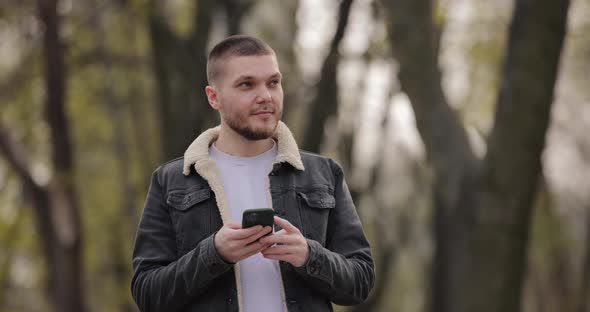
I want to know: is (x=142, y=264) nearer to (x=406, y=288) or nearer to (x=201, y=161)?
(x=201, y=161)

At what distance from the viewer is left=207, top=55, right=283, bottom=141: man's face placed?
3.33 metres

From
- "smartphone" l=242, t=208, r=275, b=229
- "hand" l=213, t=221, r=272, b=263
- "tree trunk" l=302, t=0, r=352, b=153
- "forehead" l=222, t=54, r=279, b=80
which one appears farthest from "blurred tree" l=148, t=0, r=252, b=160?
"smartphone" l=242, t=208, r=275, b=229

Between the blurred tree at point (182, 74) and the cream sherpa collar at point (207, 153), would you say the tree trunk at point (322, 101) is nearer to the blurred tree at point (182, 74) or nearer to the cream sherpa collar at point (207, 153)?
the blurred tree at point (182, 74)

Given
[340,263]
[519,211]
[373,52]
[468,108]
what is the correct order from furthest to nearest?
[468,108], [373,52], [519,211], [340,263]

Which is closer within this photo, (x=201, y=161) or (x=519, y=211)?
(x=201, y=161)

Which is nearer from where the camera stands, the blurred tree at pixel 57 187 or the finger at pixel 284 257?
the finger at pixel 284 257

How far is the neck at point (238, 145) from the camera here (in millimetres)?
3469

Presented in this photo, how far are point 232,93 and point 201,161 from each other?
0.27 m

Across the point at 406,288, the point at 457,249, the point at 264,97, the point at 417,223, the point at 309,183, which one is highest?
the point at 264,97

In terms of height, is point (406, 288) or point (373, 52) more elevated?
point (373, 52)

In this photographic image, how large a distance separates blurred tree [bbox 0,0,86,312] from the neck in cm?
644

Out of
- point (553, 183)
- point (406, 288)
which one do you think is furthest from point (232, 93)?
point (406, 288)

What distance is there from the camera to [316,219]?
3.41 meters

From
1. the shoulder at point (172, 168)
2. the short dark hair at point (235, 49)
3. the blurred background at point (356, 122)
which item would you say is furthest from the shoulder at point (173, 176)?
the blurred background at point (356, 122)
